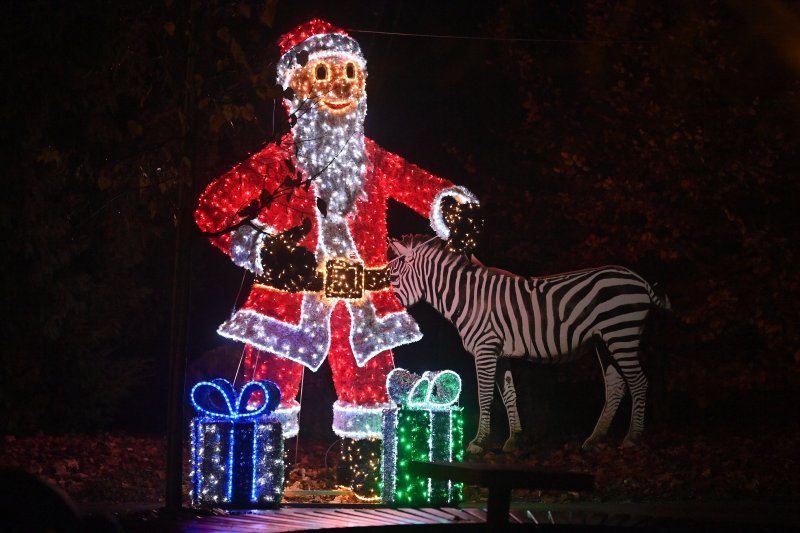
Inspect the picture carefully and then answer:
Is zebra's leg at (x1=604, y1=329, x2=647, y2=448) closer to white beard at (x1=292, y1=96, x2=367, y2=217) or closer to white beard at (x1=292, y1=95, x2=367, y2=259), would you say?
white beard at (x1=292, y1=95, x2=367, y2=259)

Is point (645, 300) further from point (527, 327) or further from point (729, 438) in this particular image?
point (729, 438)

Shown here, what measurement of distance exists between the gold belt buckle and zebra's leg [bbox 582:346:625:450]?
3.25 meters

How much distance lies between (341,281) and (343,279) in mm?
28

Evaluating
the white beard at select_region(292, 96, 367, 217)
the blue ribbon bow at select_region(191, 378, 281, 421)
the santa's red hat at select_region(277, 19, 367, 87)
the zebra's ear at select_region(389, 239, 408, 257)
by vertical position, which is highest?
the santa's red hat at select_region(277, 19, 367, 87)

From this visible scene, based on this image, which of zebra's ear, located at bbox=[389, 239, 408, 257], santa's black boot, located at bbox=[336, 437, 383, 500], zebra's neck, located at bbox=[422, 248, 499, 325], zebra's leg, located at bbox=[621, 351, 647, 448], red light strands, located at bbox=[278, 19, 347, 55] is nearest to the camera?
santa's black boot, located at bbox=[336, 437, 383, 500]

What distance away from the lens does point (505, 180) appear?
16.8 meters

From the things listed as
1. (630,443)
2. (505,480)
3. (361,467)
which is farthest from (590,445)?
(505,480)

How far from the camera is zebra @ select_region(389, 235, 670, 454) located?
12.3 m

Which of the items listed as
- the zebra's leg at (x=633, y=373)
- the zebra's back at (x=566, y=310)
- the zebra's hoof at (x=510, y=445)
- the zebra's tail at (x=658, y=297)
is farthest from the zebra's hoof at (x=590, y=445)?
the zebra's tail at (x=658, y=297)

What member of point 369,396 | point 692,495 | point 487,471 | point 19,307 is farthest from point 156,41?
point 19,307

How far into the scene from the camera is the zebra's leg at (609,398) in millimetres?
12320

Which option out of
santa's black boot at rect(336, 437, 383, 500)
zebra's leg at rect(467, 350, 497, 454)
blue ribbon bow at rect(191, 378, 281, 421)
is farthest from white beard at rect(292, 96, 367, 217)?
zebra's leg at rect(467, 350, 497, 454)

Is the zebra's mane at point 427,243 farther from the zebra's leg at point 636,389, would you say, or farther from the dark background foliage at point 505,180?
the zebra's leg at point 636,389

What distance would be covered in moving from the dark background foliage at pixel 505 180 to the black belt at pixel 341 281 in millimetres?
1178
